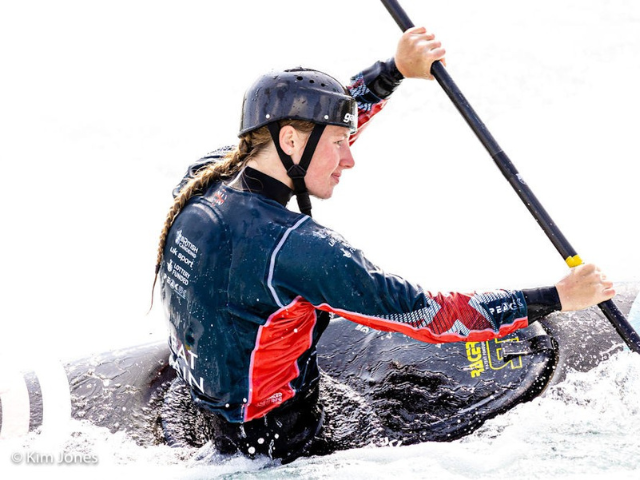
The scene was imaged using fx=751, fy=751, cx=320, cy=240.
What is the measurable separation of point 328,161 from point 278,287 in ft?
1.63

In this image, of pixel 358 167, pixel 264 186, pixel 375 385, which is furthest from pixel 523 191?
pixel 358 167

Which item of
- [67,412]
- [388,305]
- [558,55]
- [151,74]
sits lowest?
[558,55]

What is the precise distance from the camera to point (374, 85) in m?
3.31

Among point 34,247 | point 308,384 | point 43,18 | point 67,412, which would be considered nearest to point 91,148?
point 34,247

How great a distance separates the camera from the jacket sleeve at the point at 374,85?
10.7ft

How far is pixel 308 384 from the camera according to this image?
276 centimetres

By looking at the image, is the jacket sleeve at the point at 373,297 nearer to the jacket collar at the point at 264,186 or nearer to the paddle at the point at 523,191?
the jacket collar at the point at 264,186

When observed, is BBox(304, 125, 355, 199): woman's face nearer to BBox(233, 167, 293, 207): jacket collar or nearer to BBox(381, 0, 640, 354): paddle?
BBox(233, 167, 293, 207): jacket collar

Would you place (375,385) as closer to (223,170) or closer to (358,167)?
(223,170)

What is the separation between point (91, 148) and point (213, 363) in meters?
5.09

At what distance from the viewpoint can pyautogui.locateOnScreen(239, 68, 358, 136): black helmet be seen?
→ 250 cm

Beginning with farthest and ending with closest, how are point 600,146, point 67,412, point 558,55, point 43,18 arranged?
point 43,18, point 558,55, point 600,146, point 67,412

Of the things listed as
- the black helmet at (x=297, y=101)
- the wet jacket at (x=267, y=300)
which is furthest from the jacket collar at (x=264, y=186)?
the black helmet at (x=297, y=101)

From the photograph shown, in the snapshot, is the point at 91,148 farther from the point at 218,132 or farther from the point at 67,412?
the point at 67,412
